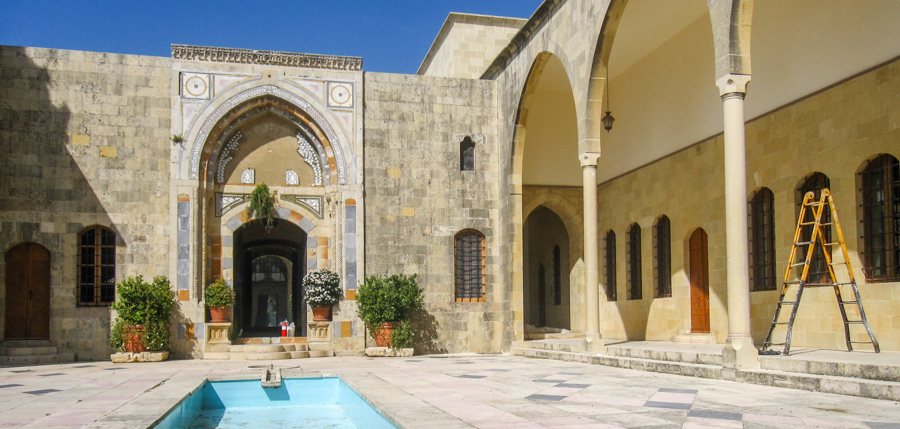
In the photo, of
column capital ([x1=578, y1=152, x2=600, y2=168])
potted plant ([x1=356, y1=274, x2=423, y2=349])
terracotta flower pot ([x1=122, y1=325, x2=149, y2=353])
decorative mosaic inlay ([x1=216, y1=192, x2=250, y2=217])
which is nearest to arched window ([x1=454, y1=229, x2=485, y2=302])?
potted plant ([x1=356, y1=274, x2=423, y2=349])

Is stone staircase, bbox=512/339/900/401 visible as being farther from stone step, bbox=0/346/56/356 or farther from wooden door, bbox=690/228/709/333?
stone step, bbox=0/346/56/356

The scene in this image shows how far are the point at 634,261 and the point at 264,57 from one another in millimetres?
8863

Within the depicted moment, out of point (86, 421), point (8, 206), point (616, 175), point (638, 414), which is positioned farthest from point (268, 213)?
point (638, 414)

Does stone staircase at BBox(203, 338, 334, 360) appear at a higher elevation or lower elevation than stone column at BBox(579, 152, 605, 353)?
lower

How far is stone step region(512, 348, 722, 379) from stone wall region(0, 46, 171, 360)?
25.1 feet

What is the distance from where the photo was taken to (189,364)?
45.2 ft

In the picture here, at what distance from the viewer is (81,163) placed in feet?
49.7

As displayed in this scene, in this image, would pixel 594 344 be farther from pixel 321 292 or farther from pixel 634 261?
pixel 321 292

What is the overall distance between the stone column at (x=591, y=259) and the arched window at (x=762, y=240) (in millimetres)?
2638

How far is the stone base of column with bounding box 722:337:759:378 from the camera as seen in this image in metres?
8.55

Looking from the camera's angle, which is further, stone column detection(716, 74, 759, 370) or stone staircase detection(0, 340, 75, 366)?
stone staircase detection(0, 340, 75, 366)

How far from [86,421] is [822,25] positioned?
1033 cm

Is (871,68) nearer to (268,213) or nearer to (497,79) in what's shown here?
(497,79)

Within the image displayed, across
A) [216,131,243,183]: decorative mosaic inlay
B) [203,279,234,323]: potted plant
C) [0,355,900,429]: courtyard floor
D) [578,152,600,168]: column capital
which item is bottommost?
[0,355,900,429]: courtyard floor
